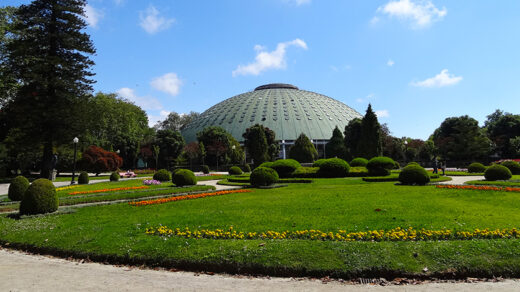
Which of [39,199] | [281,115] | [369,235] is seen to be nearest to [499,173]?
[369,235]

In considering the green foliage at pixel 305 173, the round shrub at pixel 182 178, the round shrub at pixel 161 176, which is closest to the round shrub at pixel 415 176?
the green foliage at pixel 305 173

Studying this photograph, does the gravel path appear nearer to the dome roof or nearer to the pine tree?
the pine tree

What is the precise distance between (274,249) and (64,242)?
14.9 ft

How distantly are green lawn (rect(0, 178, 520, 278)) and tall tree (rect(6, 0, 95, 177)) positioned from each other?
803 inches

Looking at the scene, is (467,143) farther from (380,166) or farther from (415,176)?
(415,176)

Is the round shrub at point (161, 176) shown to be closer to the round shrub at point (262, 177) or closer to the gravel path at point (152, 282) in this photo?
the round shrub at point (262, 177)

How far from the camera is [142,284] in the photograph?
4648 millimetres

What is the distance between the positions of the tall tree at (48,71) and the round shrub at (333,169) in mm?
21981

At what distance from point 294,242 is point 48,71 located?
95.6 ft

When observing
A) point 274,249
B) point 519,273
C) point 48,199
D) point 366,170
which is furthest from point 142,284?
point 366,170

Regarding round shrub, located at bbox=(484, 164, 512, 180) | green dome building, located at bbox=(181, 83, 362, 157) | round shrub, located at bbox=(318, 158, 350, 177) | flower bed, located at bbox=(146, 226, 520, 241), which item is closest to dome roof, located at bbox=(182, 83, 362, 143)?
green dome building, located at bbox=(181, 83, 362, 157)

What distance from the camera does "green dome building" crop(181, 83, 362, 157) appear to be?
237 feet

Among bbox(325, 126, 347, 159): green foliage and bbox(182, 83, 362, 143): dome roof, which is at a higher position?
bbox(182, 83, 362, 143): dome roof

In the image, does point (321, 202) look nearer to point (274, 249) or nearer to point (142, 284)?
point (274, 249)
